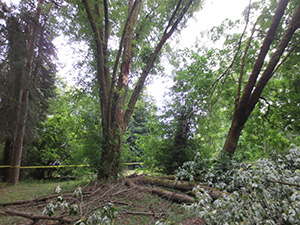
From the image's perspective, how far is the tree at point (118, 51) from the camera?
5.26m

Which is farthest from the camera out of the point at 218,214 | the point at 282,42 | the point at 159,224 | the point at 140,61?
the point at 140,61

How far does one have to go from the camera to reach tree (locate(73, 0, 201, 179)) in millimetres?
5258

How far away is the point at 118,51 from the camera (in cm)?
543

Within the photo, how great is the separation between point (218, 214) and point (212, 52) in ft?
25.2

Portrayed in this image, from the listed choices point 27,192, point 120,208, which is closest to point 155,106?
point 120,208

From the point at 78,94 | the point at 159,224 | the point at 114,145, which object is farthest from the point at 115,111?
the point at 159,224

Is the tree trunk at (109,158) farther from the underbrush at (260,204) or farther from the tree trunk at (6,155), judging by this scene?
the tree trunk at (6,155)

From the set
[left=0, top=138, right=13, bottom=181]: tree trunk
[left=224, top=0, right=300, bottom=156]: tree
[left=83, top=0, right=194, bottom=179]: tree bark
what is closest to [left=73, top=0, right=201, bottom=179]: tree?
[left=83, top=0, right=194, bottom=179]: tree bark

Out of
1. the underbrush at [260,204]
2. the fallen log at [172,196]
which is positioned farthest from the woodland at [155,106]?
the underbrush at [260,204]

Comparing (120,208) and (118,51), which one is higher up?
(118,51)

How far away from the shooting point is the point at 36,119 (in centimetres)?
809

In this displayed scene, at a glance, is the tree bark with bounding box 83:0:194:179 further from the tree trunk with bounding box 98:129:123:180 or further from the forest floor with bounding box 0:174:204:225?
the forest floor with bounding box 0:174:204:225

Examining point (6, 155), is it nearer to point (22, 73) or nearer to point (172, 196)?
point (22, 73)

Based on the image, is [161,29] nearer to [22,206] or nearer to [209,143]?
[209,143]
